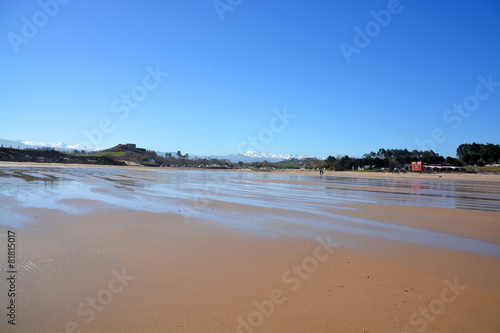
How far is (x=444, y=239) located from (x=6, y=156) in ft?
295

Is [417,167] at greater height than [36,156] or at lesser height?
greater

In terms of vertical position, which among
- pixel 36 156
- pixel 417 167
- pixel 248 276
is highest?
pixel 417 167

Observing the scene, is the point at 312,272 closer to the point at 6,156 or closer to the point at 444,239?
the point at 444,239

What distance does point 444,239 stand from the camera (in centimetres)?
784

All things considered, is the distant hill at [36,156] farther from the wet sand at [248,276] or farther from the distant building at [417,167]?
the distant building at [417,167]

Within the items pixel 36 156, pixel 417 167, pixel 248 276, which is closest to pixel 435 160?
pixel 417 167

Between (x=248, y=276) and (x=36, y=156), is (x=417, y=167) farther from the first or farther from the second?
Result: (x=36, y=156)

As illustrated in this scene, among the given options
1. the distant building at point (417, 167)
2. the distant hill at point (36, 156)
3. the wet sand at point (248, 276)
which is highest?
the distant building at point (417, 167)

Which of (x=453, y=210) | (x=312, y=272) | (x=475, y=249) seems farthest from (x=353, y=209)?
(x=312, y=272)

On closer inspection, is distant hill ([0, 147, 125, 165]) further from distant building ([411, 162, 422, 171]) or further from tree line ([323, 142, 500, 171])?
distant building ([411, 162, 422, 171])

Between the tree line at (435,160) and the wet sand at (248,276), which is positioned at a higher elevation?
the tree line at (435,160)

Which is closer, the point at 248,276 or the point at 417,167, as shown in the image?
the point at 248,276

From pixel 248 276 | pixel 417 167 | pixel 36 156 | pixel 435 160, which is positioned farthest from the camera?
pixel 435 160

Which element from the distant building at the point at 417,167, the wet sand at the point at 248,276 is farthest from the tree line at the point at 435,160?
the wet sand at the point at 248,276
